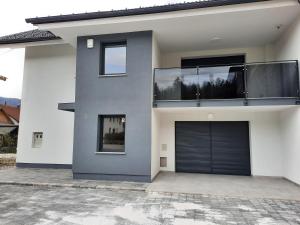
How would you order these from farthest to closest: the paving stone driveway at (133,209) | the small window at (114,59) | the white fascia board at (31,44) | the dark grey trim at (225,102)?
the white fascia board at (31,44) → the small window at (114,59) → the dark grey trim at (225,102) → the paving stone driveway at (133,209)

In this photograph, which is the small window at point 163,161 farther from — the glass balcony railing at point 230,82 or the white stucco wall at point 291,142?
the white stucco wall at point 291,142

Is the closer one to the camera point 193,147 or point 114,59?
point 114,59

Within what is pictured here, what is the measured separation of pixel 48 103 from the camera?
12.3 m

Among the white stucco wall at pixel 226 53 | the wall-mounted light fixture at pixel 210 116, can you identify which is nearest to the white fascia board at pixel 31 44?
the white stucco wall at pixel 226 53

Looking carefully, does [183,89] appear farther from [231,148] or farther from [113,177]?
[113,177]

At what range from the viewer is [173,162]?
11266 mm

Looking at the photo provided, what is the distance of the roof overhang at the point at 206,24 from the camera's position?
7.93 m

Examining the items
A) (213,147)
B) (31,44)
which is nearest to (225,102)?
(213,147)

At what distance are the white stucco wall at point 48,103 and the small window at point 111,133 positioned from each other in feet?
9.79

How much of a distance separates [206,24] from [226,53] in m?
2.93

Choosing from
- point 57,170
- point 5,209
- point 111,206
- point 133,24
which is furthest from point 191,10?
point 57,170

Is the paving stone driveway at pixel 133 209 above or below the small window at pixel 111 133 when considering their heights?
below

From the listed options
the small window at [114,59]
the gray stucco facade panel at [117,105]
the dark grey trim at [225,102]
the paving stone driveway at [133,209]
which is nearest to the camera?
the paving stone driveway at [133,209]

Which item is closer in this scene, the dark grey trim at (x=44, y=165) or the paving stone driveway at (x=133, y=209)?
the paving stone driveway at (x=133, y=209)
